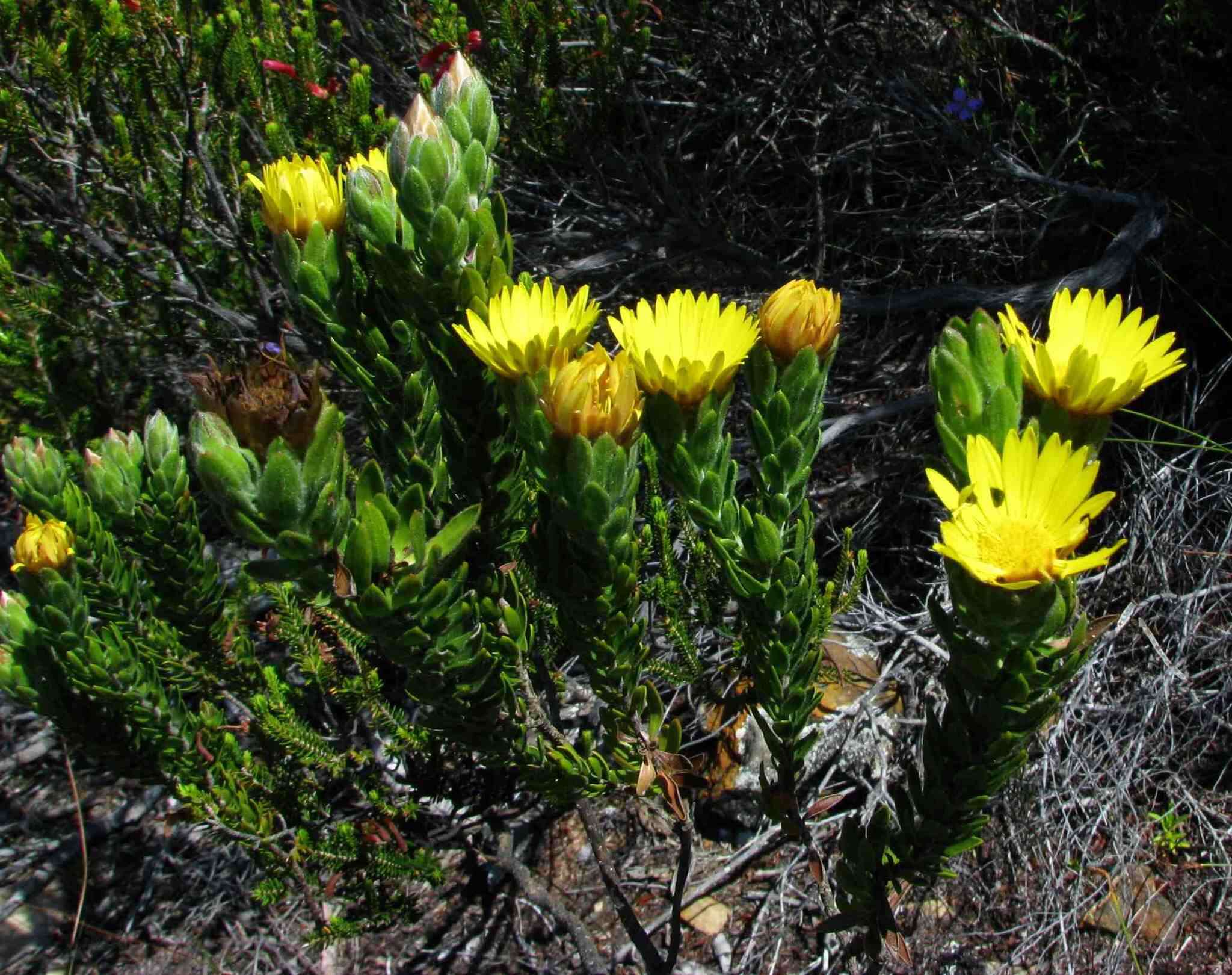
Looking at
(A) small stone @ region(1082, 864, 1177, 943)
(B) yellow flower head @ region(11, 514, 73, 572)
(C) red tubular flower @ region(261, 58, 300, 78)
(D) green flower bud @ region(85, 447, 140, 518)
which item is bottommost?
(A) small stone @ region(1082, 864, 1177, 943)

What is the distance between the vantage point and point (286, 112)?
339cm

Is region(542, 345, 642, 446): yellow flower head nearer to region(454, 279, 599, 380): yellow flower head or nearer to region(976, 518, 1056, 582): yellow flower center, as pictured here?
region(454, 279, 599, 380): yellow flower head

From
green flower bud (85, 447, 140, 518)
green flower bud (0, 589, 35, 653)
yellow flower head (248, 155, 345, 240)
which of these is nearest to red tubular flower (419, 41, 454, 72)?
yellow flower head (248, 155, 345, 240)

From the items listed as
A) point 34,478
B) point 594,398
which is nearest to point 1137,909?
point 594,398

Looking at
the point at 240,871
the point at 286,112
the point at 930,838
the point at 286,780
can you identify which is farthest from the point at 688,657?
the point at 286,112

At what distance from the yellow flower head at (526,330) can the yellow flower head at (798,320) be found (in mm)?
284

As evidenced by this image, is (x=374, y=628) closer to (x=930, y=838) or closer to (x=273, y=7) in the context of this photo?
(x=930, y=838)

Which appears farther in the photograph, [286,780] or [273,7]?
[273,7]

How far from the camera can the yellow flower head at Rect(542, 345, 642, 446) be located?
3.82ft

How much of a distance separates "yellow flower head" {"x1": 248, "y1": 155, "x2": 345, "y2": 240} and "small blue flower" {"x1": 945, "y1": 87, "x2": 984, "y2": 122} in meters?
3.03

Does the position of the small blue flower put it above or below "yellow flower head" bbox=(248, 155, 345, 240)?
below

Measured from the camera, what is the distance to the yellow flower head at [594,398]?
3.82ft

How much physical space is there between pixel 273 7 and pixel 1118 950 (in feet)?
14.1

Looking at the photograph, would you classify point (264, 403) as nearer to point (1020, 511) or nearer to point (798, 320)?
point (798, 320)
